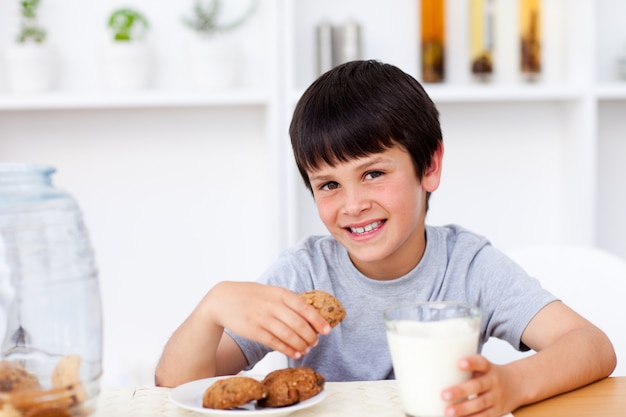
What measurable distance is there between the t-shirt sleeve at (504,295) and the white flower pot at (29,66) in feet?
4.07

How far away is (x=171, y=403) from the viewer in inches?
34.4

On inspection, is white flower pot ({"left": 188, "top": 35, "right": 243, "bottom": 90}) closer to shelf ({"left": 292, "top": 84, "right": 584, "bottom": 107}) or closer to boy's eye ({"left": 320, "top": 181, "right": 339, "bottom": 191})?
shelf ({"left": 292, "top": 84, "right": 584, "bottom": 107})

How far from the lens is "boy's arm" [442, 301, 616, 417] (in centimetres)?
78

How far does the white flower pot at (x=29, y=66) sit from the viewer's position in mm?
1999

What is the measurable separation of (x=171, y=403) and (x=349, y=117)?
0.45 metres

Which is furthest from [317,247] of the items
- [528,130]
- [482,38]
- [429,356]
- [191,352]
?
[528,130]

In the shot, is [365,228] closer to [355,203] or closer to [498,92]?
[355,203]

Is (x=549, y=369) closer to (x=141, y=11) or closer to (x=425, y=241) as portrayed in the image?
(x=425, y=241)

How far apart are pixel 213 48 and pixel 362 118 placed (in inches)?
39.7

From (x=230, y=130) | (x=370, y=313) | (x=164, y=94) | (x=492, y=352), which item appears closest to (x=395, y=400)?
(x=370, y=313)

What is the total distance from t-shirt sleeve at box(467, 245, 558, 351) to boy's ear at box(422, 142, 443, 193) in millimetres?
119

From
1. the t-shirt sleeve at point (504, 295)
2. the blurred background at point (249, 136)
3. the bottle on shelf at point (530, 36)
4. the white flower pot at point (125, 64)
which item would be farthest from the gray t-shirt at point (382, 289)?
the bottle on shelf at point (530, 36)

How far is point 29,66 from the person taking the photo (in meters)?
2.00

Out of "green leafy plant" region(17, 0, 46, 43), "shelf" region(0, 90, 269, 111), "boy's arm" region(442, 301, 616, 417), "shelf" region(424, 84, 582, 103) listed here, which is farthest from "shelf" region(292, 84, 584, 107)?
"boy's arm" region(442, 301, 616, 417)
